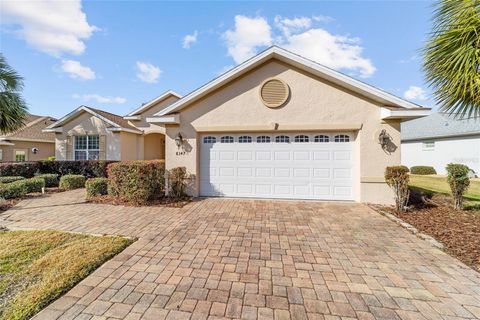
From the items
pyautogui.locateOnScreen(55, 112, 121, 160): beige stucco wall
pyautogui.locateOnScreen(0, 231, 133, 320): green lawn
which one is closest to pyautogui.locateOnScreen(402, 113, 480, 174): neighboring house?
pyautogui.locateOnScreen(0, 231, 133, 320): green lawn

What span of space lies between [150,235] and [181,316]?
114 inches

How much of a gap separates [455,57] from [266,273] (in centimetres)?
678

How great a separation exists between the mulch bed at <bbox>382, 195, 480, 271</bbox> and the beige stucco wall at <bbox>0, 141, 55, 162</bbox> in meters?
27.5

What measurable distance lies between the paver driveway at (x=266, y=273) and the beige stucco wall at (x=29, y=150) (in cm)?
1816

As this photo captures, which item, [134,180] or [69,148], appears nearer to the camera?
[134,180]

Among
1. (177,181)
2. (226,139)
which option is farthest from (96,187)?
(226,139)

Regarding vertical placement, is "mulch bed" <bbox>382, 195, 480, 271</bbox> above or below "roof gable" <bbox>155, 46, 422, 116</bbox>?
below

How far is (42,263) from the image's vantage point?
3.67m

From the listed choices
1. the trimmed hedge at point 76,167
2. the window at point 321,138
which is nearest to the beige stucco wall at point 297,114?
the window at point 321,138

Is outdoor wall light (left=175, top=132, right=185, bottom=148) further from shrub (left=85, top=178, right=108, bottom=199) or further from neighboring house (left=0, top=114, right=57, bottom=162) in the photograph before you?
neighboring house (left=0, top=114, right=57, bottom=162)

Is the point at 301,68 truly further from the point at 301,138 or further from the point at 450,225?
the point at 450,225

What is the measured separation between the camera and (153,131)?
17594mm

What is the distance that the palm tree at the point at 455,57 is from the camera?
15.9ft

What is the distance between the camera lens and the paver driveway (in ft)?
8.70
